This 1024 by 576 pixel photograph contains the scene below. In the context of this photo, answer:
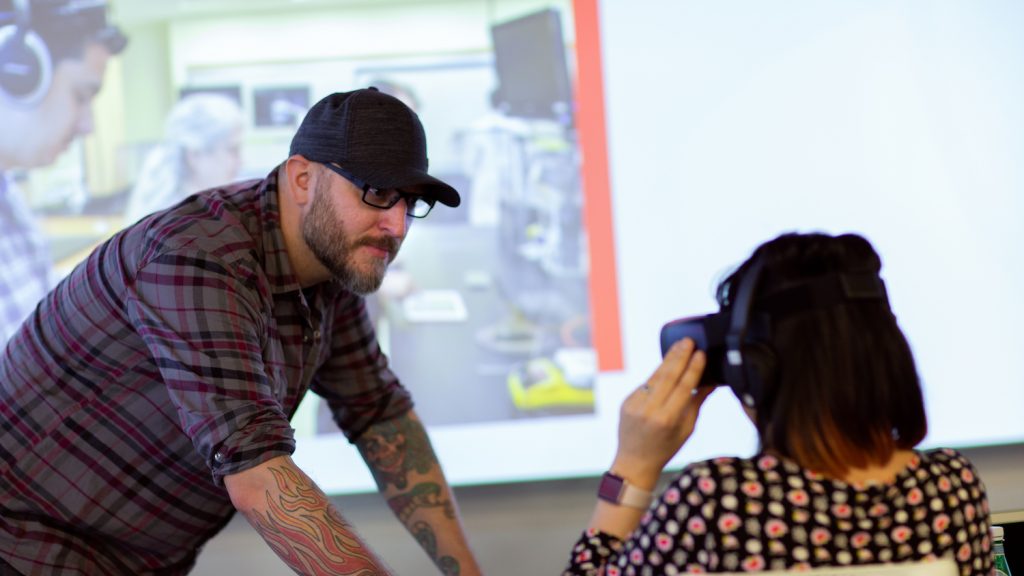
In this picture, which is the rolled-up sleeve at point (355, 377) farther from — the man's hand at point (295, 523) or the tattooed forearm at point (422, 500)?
the man's hand at point (295, 523)

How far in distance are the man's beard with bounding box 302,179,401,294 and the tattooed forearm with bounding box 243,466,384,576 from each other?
1.17 ft

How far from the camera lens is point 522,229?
A: 2.37 metres

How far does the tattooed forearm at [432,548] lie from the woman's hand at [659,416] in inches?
22.4

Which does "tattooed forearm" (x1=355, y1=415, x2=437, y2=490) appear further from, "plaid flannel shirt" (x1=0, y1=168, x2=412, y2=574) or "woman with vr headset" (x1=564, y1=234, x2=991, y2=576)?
"woman with vr headset" (x1=564, y1=234, x2=991, y2=576)

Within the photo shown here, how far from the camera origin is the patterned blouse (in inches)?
38.4

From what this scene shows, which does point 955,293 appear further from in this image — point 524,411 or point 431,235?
point 431,235

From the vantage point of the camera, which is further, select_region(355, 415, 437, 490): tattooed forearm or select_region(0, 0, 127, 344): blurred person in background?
select_region(0, 0, 127, 344): blurred person in background

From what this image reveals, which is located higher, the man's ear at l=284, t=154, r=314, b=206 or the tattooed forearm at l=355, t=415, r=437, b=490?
the man's ear at l=284, t=154, r=314, b=206

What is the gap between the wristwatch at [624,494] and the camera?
1.11 m

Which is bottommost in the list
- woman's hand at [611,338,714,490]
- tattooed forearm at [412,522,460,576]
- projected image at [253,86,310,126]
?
tattooed forearm at [412,522,460,576]

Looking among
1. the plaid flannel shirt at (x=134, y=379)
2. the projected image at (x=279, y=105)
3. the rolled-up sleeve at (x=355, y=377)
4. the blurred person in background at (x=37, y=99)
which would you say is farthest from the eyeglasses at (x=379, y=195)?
the blurred person in background at (x=37, y=99)

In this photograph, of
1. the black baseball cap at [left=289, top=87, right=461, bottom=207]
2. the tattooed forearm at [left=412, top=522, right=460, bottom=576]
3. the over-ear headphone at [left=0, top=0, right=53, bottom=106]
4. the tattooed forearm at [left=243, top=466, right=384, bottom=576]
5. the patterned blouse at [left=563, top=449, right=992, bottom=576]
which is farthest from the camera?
the over-ear headphone at [left=0, top=0, right=53, bottom=106]

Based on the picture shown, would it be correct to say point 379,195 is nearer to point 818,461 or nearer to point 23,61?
point 818,461

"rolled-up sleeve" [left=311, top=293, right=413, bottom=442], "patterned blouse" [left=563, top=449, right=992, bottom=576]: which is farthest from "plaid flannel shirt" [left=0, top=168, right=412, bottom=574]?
"patterned blouse" [left=563, top=449, right=992, bottom=576]
